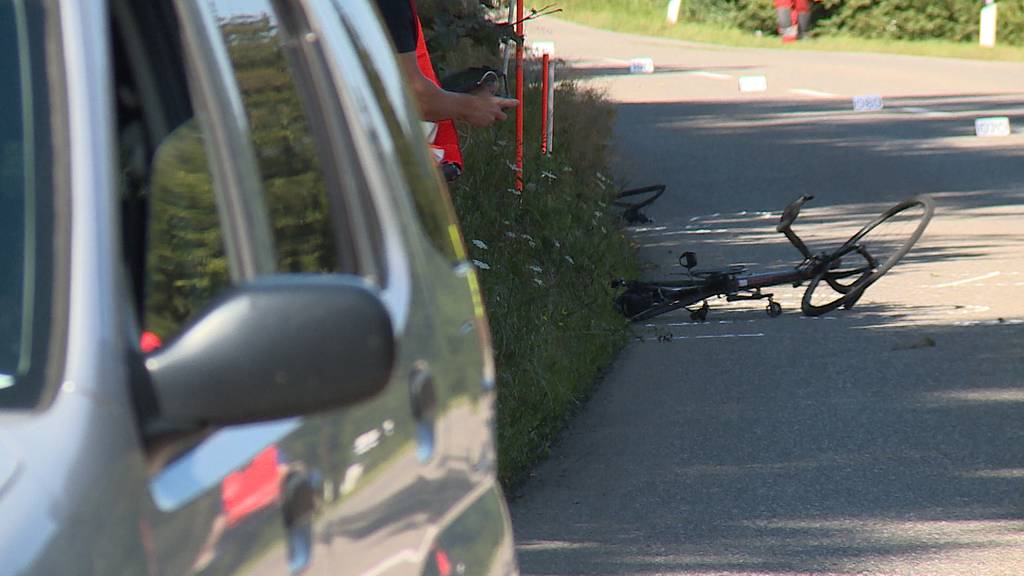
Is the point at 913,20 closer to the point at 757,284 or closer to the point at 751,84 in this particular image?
the point at 751,84

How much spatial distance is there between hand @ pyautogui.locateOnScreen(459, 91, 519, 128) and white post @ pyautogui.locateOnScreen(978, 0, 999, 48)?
30386 millimetres

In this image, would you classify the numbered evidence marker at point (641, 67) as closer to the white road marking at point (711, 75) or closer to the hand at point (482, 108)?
the white road marking at point (711, 75)

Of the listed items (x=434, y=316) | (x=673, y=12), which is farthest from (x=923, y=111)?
(x=434, y=316)

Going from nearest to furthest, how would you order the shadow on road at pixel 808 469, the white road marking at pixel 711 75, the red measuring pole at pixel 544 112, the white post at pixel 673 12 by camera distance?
the shadow on road at pixel 808 469 → the red measuring pole at pixel 544 112 → the white road marking at pixel 711 75 → the white post at pixel 673 12

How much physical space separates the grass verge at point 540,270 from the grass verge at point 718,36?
2143 centimetres

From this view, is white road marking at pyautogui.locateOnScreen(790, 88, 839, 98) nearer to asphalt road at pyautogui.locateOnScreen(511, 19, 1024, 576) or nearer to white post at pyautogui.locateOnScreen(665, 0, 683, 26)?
asphalt road at pyautogui.locateOnScreen(511, 19, 1024, 576)

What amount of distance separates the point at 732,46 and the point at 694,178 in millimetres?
20913

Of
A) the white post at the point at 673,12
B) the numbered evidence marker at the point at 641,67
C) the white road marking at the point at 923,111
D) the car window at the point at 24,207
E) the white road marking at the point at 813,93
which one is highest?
the car window at the point at 24,207

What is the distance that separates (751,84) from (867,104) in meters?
3.57

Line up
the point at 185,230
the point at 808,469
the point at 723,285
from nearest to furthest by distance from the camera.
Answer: the point at 185,230 → the point at 808,469 → the point at 723,285

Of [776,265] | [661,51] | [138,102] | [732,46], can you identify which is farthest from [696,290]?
[732,46]

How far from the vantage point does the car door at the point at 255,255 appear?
2.11 m

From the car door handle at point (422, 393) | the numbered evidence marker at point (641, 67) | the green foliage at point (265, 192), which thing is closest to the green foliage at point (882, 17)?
the numbered evidence marker at point (641, 67)

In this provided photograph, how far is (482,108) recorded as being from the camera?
22.6 ft
